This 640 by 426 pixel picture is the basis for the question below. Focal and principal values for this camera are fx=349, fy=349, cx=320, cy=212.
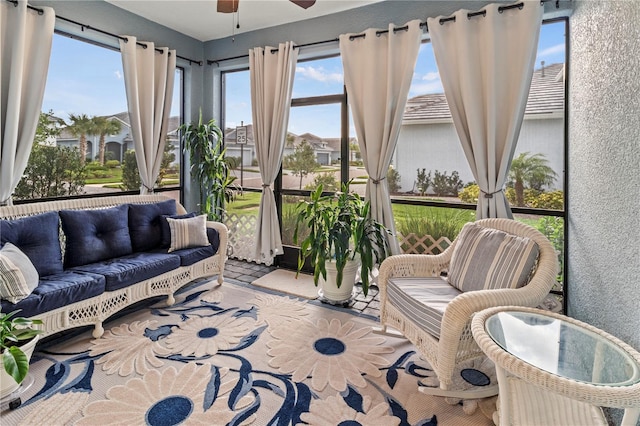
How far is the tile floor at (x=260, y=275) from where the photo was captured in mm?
3085

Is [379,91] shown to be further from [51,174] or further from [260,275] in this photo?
[51,174]

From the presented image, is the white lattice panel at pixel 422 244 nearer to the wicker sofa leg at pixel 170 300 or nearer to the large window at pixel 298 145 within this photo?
the large window at pixel 298 145

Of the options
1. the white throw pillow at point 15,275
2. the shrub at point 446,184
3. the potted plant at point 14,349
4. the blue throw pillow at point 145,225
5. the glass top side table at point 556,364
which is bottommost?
the potted plant at point 14,349

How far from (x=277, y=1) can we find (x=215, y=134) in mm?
1653

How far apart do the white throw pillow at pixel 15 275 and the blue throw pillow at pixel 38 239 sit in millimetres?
189

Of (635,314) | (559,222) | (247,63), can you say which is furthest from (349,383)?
(247,63)

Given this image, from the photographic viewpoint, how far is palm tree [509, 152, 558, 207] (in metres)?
2.89

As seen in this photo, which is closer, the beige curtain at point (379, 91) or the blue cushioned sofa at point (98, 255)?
the blue cushioned sofa at point (98, 255)

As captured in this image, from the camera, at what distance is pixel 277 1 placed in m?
3.38

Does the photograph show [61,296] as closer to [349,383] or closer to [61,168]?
[61,168]

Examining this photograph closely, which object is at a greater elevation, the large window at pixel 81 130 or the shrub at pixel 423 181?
the large window at pixel 81 130

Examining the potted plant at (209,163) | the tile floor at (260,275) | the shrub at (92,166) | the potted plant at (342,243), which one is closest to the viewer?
the potted plant at (342,243)

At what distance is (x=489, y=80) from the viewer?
9.09 ft

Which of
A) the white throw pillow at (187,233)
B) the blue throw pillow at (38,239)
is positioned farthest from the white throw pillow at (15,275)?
the white throw pillow at (187,233)
